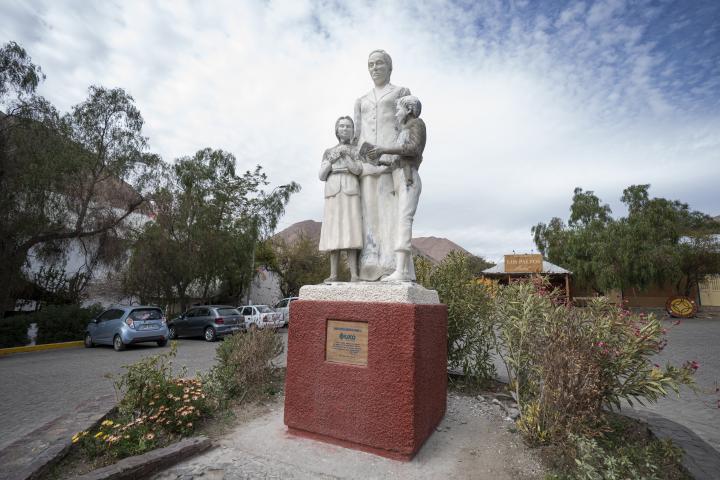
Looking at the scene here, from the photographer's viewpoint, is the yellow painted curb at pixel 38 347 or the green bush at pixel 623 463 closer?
the green bush at pixel 623 463

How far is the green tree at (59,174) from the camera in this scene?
35.4 ft

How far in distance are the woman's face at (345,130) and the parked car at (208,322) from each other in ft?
37.8

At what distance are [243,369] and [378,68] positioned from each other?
3.75 metres

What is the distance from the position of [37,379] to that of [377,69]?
821 cm

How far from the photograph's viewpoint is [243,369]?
488cm

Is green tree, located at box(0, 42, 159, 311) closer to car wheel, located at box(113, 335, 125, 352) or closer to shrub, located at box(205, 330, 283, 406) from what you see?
car wheel, located at box(113, 335, 125, 352)

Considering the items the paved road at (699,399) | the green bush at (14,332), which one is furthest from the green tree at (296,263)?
the paved road at (699,399)

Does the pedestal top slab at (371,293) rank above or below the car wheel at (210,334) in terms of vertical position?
above

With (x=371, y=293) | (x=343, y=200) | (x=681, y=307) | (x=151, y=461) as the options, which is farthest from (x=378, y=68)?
(x=681, y=307)

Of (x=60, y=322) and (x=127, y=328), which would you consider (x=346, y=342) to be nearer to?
(x=127, y=328)

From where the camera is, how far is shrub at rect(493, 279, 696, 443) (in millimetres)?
3148

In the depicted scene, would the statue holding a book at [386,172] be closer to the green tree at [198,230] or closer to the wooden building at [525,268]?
the green tree at [198,230]

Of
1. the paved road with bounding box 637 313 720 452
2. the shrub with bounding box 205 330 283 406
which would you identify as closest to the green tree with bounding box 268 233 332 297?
the paved road with bounding box 637 313 720 452

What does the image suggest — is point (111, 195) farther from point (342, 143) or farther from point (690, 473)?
point (690, 473)
